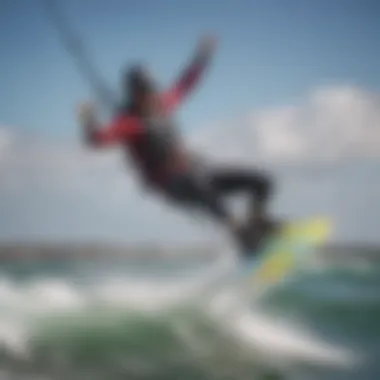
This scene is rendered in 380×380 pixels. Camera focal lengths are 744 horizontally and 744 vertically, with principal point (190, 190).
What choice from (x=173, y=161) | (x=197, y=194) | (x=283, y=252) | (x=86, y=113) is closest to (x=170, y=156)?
(x=173, y=161)

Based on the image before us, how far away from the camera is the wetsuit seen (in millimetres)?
1809

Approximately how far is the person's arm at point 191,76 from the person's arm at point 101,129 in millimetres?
114

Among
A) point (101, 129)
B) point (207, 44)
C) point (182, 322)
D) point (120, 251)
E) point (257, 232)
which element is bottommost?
point (182, 322)

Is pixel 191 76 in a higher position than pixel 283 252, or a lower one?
higher

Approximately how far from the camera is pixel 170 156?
182 cm

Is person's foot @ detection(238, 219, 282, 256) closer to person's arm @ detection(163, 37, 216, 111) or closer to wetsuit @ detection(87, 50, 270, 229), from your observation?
wetsuit @ detection(87, 50, 270, 229)

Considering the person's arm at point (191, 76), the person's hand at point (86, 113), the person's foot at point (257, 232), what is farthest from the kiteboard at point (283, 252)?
the person's hand at point (86, 113)

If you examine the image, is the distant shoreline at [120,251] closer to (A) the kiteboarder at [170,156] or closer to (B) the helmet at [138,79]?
(A) the kiteboarder at [170,156]

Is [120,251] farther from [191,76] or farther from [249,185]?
[191,76]

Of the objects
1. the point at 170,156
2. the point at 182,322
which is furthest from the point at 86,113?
the point at 182,322

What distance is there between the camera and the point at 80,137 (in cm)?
183

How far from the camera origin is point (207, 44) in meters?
1.88

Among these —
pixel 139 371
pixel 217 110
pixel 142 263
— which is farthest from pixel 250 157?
pixel 139 371

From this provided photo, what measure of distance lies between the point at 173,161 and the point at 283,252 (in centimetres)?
35
